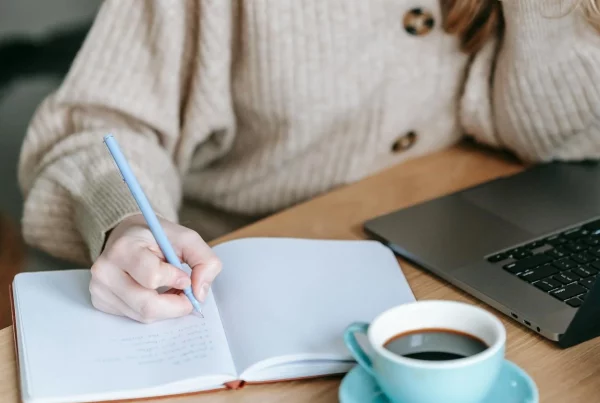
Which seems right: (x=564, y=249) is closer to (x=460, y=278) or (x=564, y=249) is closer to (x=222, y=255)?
(x=460, y=278)

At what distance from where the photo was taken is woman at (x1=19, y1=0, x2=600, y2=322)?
97 centimetres

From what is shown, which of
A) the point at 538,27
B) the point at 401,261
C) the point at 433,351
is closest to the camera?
the point at 433,351

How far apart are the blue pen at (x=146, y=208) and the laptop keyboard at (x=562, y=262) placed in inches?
11.3

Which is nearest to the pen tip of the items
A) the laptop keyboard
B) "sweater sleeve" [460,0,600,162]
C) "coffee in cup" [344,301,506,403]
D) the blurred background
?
"coffee in cup" [344,301,506,403]

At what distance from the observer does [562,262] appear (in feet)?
2.56

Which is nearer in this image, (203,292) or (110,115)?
(203,292)

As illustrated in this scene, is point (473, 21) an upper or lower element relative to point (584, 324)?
upper

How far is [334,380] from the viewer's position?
0.67 meters

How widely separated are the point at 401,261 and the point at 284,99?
293 mm

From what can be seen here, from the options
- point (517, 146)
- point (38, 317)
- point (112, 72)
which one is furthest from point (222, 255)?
point (517, 146)

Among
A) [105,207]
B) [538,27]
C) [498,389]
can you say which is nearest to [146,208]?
[105,207]

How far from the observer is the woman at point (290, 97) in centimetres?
97

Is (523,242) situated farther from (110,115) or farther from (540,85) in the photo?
(110,115)

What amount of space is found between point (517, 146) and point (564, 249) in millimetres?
266
